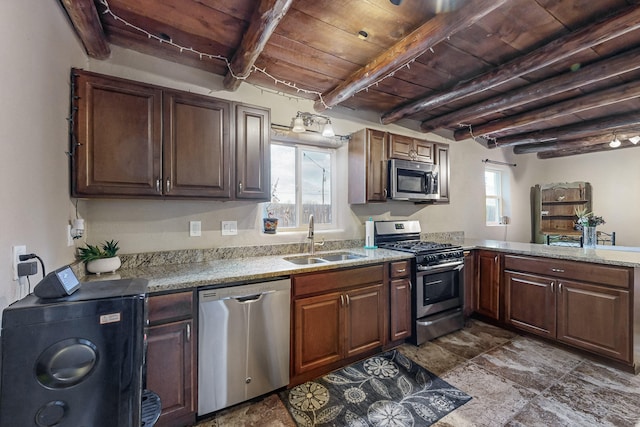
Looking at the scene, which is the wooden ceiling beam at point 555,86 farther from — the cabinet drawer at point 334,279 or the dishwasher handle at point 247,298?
the dishwasher handle at point 247,298

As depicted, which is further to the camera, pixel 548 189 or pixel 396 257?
pixel 548 189

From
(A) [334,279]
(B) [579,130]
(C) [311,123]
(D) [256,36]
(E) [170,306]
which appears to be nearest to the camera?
(E) [170,306]

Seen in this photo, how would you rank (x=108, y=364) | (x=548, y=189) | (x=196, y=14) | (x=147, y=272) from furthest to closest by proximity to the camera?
(x=548, y=189)
(x=147, y=272)
(x=196, y=14)
(x=108, y=364)

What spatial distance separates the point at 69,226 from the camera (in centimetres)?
170

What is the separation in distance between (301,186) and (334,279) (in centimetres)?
117

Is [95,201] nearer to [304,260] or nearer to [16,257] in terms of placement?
[16,257]

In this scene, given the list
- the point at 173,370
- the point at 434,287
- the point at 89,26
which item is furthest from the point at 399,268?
the point at 89,26

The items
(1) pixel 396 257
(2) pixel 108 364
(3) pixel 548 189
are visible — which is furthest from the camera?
(3) pixel 548 189

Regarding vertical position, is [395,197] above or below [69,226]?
above

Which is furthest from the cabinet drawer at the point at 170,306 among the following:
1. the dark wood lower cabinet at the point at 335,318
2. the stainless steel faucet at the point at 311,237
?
the stainless steel faucet at the point at 311,237

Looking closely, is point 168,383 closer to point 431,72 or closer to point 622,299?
point 431,72

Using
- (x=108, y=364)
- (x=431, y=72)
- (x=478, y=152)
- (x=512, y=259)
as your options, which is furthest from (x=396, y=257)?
(x=478, y=152)

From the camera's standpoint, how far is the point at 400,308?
107 inches

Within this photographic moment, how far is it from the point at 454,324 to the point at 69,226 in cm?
354
